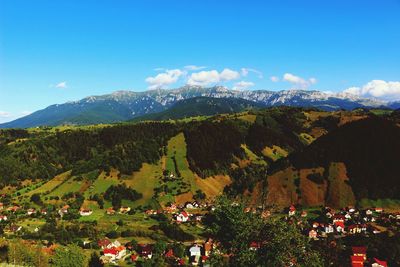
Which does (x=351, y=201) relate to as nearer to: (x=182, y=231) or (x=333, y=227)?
(x=333, y=227)

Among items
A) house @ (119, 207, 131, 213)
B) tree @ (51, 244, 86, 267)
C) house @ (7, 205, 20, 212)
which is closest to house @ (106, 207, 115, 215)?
house @ (119, 207, 131, 213)

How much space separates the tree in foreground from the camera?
31.0m

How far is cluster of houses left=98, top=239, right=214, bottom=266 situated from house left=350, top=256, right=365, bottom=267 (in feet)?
123

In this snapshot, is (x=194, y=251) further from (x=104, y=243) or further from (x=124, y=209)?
(x=124, y=209)

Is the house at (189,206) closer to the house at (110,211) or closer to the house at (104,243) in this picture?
the house at (110,211)

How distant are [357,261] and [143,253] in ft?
200

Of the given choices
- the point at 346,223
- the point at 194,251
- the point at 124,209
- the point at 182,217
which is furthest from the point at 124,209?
the point at 346,223

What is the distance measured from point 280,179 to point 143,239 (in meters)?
70.8

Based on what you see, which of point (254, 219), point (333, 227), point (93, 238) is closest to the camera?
point (254, 219)

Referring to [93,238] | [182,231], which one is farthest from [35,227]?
[182,231]

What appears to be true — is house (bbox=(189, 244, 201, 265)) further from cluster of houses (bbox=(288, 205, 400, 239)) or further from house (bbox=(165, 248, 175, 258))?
cluster of houses (bbox=(288, 205, 400, 239))

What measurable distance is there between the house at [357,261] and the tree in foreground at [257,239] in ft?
207

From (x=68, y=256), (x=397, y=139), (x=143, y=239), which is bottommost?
(x=143, y=239)

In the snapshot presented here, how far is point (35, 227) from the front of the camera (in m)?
156
